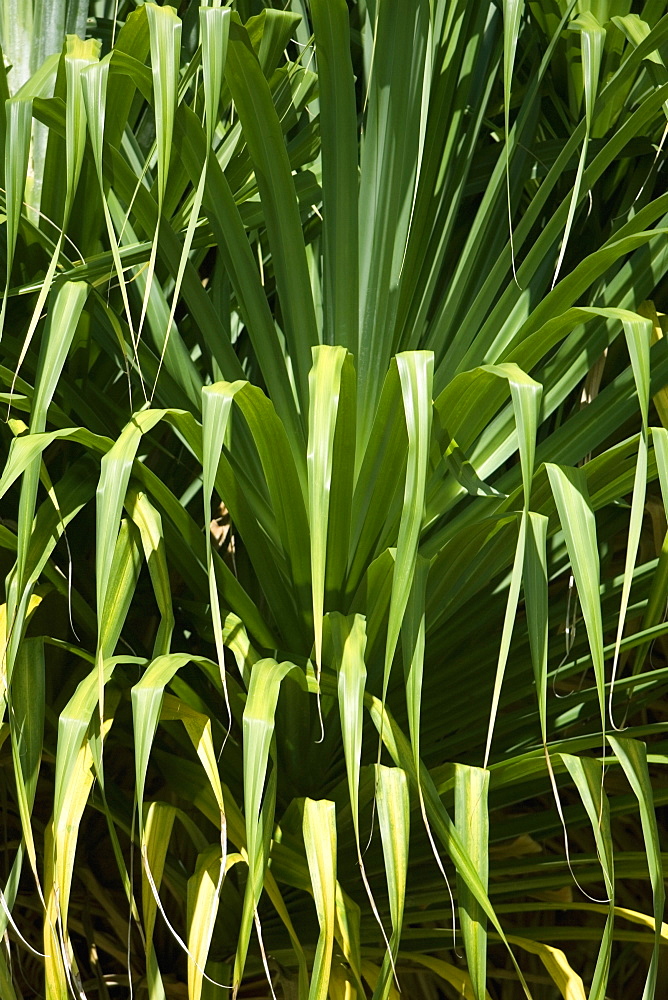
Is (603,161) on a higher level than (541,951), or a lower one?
higher

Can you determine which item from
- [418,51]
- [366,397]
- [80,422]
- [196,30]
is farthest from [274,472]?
[196,30]

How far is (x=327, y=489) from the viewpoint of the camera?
1.84 feet

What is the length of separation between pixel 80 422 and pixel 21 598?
252 millimetres

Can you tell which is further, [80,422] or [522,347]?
[80,422]

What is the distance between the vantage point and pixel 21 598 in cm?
56

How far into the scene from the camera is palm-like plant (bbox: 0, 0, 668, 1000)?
0.56m

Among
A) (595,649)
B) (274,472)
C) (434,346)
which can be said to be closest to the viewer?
(595,649)

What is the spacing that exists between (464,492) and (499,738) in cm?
24

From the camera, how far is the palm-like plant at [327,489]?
1.83ft

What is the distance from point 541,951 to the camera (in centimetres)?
68

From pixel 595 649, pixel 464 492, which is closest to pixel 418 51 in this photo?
pixel 464 492

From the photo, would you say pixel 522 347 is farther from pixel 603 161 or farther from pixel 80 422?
pixel 80 422

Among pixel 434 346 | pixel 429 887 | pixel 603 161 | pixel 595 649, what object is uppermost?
pixel 603 161

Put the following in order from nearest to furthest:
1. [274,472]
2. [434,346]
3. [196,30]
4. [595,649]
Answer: [595,649], [274,472], [434,346], [196,30]
